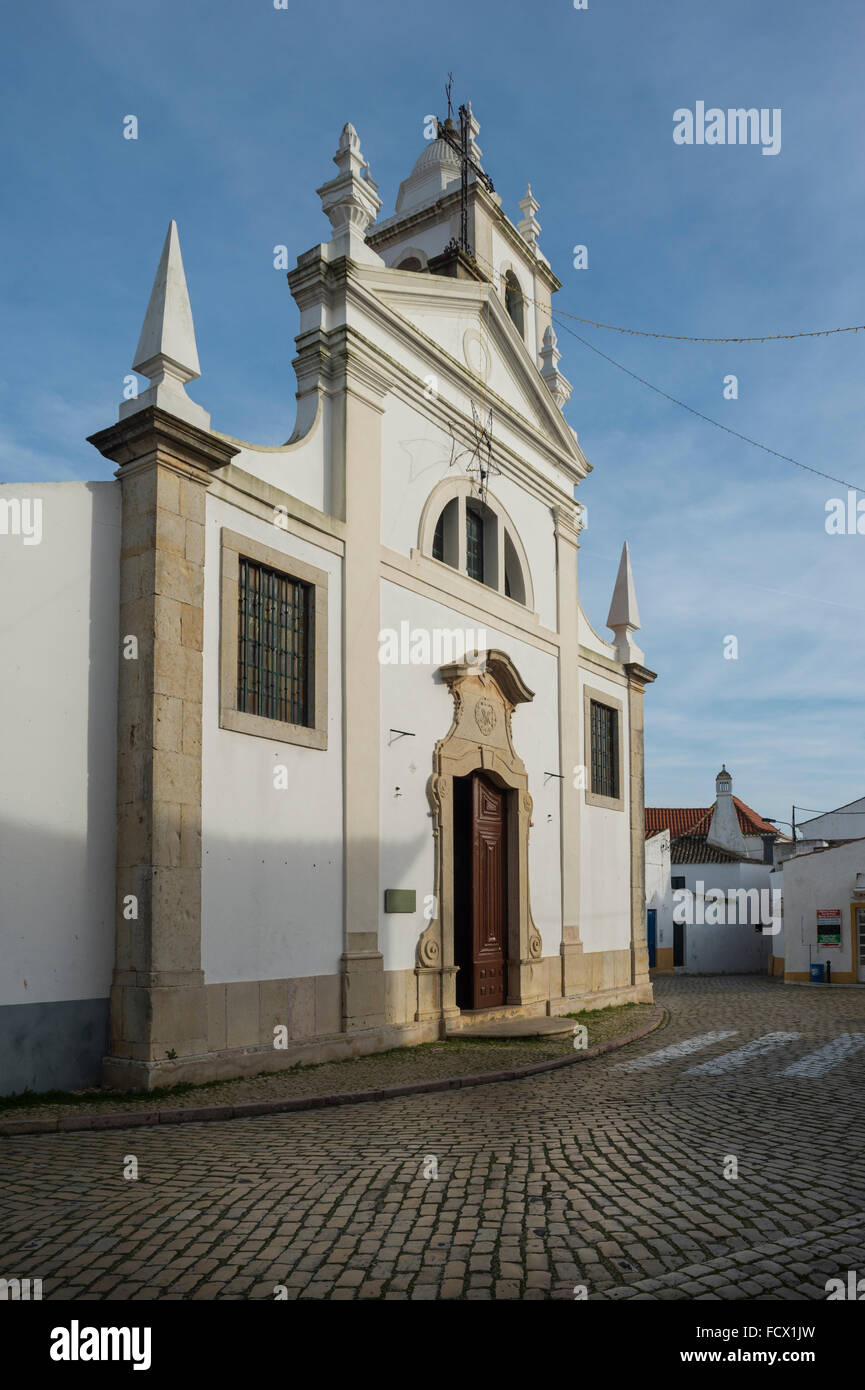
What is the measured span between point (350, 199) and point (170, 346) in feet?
14.1

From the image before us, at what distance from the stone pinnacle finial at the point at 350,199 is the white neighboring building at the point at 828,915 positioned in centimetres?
2096

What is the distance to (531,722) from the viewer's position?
1609 centimetres

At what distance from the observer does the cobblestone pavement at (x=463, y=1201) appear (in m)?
4.26

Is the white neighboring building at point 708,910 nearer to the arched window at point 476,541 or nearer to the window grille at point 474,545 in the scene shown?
the arched window at point 476,541

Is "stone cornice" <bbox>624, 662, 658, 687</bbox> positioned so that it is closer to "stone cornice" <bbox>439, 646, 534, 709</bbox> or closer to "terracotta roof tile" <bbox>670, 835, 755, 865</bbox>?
"stone cornice" <bbox>439, 646, 534, 709</bbox>

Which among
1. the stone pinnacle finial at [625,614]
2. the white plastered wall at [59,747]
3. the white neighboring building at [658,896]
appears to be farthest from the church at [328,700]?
the white neighboring building at [658,896]

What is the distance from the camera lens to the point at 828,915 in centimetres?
2781

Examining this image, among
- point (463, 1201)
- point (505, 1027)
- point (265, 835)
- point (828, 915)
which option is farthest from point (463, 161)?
point (828, 915)

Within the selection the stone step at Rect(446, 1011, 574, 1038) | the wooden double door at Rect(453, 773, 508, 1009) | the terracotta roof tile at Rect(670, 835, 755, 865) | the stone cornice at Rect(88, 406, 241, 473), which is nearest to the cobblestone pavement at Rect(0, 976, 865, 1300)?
the stone step at Rect(446, 1011, 574, 1038)

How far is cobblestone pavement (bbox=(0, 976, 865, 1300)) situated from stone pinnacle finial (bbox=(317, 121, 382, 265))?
976 cm

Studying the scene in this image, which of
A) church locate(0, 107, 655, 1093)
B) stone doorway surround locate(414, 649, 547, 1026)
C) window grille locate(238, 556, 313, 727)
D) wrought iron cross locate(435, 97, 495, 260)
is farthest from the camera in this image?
wrought iron cross locate(435, 97, 495, 260)

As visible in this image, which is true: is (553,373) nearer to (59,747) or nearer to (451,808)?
(451,808)

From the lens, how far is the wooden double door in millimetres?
14094
